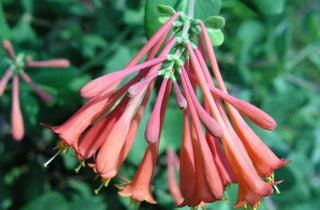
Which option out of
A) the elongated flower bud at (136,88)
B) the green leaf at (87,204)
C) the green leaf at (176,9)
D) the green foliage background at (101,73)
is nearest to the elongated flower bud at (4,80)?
the green foliage background at (101,73)

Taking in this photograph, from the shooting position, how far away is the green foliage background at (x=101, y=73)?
6.35 feet

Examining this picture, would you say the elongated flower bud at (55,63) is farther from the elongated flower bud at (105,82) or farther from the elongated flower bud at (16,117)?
the elongated flower bud at (105,82)

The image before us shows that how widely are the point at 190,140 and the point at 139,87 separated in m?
0.17

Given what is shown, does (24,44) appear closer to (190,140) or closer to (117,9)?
(117,9)

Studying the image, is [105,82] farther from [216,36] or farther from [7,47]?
[7,47]

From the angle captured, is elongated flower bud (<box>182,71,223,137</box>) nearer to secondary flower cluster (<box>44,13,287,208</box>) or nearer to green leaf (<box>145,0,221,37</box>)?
secondary flower cluster (<box>44,13,287,208</box>)

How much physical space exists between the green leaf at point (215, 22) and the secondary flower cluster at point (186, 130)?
24mm

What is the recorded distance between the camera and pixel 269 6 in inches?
57.0

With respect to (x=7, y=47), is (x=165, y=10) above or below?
above

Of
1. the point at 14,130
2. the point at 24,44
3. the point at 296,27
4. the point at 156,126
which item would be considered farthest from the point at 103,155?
the point at 296,27

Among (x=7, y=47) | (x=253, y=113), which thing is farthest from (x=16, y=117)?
(x=253, y=113)

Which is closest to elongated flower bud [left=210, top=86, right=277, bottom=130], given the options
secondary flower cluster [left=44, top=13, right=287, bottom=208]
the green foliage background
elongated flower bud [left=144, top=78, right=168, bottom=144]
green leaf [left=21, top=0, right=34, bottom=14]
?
secondary flower cluster [left=44, top=13, right=287, bottom=208]

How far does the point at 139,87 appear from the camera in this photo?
1099mm

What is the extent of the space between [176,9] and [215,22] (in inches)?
7.6
